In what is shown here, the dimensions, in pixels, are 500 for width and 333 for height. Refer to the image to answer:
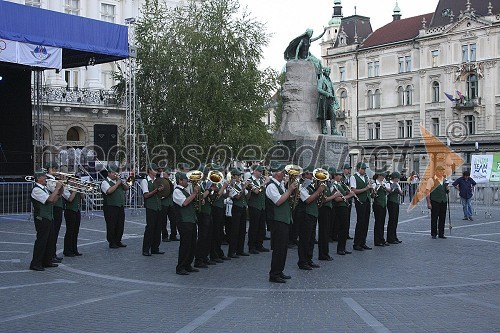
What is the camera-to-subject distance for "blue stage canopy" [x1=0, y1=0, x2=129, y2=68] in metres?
22.8

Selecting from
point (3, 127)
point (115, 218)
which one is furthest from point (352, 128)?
point (115, 218)

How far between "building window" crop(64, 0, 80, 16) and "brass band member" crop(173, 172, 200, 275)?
1389 inches

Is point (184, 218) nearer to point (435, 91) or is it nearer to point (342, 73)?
point (435, 91)

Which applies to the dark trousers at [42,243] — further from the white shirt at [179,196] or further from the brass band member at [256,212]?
the brass band member at [256,212]

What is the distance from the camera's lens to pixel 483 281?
10.9 m

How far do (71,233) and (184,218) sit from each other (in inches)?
146

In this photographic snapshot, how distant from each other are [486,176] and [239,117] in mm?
12036

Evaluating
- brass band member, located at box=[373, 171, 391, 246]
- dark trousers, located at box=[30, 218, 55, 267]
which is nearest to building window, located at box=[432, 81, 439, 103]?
brass band member, located at box=[373, 171, 391, 246]

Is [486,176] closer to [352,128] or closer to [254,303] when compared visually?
[254,303]

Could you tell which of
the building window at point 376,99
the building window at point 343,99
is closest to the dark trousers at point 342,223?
the building window at point 376,99

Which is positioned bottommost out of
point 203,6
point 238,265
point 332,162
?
point 238,265

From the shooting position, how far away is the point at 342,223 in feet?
47.9

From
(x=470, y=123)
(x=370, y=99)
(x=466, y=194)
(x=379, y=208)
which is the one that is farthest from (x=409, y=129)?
(x=379, y=208)

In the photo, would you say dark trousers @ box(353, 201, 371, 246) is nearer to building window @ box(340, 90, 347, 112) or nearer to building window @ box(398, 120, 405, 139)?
building window @ box(398, 120, 405, 139)
